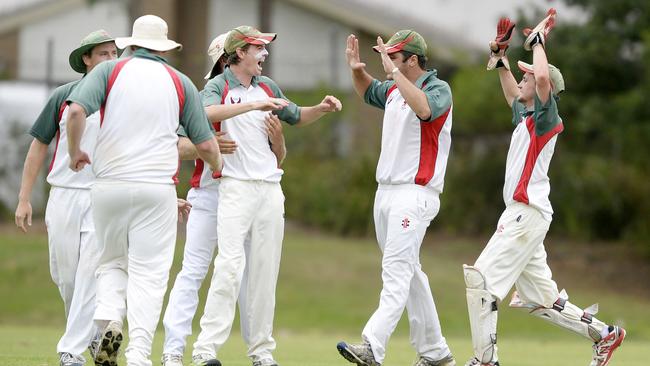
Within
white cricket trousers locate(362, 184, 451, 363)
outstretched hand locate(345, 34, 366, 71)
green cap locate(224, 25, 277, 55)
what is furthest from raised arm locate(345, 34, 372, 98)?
white cricket trousers locate(362, 184, 451, 363)

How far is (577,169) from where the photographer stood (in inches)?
1035

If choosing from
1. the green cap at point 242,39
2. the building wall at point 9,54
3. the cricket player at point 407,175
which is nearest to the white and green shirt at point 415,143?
the cricket player at point 407,175

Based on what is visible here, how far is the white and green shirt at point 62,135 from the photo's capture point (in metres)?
10.1

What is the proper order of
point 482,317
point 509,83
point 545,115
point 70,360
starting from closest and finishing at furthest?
point 70,360 < point 545,115 < point 482,317 < point 509,83

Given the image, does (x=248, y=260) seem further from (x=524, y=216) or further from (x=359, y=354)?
(x=524, y=216)

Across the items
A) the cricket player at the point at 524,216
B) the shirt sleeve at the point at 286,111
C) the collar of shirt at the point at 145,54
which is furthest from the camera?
the shirt sleeve at the point at 286,111

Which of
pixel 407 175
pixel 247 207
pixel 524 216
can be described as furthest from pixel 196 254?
pixel 524 216

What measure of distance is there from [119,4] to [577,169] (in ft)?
37.1

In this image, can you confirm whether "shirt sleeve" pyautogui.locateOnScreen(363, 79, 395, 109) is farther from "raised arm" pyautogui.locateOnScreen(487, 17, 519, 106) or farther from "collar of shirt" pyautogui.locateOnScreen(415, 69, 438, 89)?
"raised arm" pyautogui.locateOnScreen(487, 17, 519, 106)

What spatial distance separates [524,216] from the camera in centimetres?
1051

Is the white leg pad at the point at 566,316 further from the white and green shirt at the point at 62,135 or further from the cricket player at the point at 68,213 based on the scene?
the white and green shirt at the point at 62,135

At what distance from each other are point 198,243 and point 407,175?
5.98ft

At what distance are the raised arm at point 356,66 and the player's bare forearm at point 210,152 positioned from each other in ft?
5.35

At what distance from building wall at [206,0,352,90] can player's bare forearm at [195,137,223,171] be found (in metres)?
20.8
